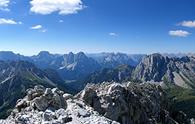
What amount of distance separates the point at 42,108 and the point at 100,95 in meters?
36.5

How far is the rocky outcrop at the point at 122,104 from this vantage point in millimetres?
86250

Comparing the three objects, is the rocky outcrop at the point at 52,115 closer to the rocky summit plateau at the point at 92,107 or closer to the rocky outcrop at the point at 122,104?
the rocky summit plateau at the point at 92,107

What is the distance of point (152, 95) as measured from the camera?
443 ft

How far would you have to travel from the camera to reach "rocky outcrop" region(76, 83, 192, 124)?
86.2 meters

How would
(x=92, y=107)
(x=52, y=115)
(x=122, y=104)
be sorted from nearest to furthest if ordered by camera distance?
(x=52, y=115) < (x=92, y=107) < (x=122, y=104)

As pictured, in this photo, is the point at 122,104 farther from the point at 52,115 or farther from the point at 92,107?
the point at 52,115

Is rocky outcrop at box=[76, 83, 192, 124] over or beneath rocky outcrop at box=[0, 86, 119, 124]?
beneath

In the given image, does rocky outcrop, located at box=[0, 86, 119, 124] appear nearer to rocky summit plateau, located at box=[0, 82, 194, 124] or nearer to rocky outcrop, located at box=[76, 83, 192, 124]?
rocky summit plateau, located at box=[0, 82, 194, 124]

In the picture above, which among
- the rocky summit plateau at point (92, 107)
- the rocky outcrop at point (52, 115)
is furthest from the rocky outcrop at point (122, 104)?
the rocky outcrop at point (52, 115)

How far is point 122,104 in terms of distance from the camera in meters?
95.5

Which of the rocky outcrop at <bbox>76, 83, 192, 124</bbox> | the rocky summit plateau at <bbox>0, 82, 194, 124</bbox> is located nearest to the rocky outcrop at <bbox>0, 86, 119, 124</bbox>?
the rocky summit plateau at <bbox>0, 82, 194, 124</bbox>

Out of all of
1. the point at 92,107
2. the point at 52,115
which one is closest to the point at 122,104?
the point at 92,107

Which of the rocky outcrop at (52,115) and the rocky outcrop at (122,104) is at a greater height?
the rocky outcrop at (52,115)

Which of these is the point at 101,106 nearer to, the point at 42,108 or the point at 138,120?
the point at 138,120
